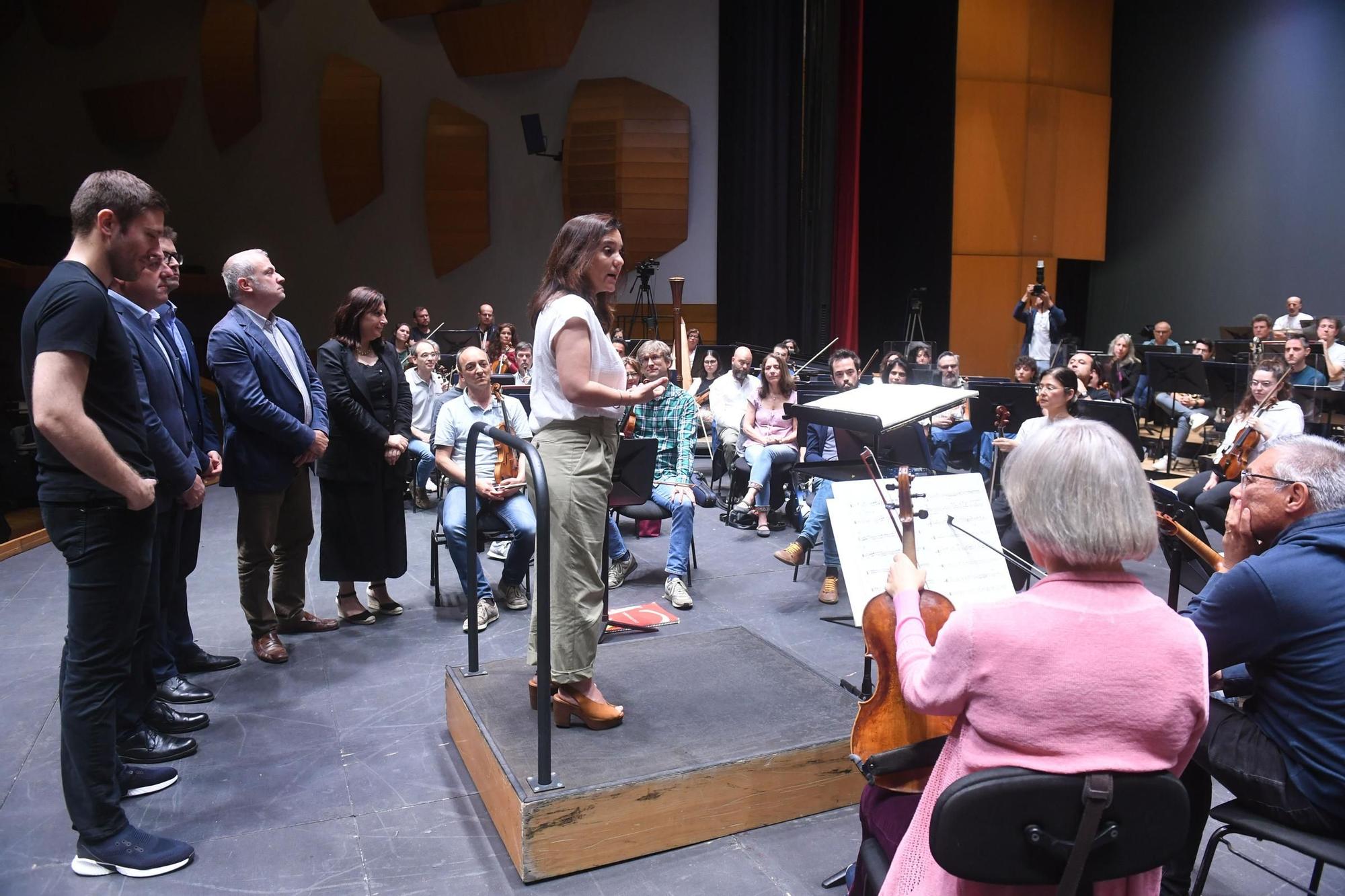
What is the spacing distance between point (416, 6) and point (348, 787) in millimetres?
11251

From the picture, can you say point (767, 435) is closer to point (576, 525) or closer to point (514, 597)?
point (514, 597)

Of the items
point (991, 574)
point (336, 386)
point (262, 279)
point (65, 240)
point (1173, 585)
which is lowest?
point (1173, 585)

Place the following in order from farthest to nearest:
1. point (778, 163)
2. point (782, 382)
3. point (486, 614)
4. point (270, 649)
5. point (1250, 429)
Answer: point (778, 163) → point (782, 382) → point (1250, 429) → point (486, 614) → point (270, 649)

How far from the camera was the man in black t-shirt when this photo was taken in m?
2.09

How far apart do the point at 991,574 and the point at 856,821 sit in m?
0.81

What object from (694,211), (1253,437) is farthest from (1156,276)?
(1253,437)

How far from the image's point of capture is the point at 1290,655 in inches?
72.1

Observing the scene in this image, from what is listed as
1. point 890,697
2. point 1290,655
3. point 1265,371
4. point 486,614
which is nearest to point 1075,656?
point 890,697

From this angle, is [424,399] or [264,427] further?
[424,399]

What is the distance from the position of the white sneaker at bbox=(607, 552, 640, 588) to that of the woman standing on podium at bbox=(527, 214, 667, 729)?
2318 millimetres

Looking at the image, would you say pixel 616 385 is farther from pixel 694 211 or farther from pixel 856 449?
pixel 694 211

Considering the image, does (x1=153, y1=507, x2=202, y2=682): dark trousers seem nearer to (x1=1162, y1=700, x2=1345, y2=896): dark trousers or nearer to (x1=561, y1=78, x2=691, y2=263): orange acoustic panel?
(x1=1162, y1=700, x2=1345, y2=896): dark trousers

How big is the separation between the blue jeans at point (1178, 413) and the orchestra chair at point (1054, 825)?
7299 millimetres

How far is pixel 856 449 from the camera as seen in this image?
15.9 ft
